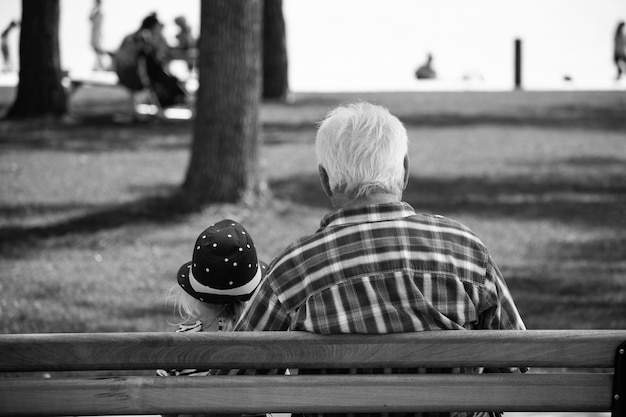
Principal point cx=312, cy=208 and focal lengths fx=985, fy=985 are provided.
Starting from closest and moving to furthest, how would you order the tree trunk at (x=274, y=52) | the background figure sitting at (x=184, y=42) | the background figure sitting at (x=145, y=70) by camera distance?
the background figure sitting at (x=145, y=70), the tree trunk at (x=274, y=52), the background figure sitting at (x=184, y=42)

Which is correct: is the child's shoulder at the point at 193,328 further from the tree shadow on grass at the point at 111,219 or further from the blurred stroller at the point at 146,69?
the blurred stroller at the point at 146,69

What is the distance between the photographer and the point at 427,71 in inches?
1140

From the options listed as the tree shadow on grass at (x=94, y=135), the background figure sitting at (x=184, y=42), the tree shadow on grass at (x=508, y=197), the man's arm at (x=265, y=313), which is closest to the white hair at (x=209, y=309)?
the man's arm at (x=265, y=313)

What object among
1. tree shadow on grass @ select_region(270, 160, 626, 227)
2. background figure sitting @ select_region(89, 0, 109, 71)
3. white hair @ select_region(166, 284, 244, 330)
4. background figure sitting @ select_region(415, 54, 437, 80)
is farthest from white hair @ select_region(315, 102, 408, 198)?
background figure sitting @ select_region(415, 54, 437, 80)

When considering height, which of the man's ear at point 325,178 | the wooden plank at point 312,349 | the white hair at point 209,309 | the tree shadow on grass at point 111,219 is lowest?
the tree shadow on grass at point 111,219

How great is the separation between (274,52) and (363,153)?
16271 mm

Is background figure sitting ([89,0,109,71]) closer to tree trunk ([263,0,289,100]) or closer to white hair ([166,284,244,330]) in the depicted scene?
tree trunk ([263,0,289,100])

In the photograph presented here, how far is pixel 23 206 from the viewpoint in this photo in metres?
9.50

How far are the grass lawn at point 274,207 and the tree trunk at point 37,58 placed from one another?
67 cm

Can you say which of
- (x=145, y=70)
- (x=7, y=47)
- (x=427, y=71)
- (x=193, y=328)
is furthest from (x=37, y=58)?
(x=427, y=71)

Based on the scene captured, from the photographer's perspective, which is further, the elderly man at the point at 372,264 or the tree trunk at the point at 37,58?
the tree trunk at the point at 37,58

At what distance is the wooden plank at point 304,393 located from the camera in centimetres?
256

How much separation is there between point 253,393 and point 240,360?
0.31ft

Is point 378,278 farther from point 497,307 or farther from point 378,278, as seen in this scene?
point 497,307
